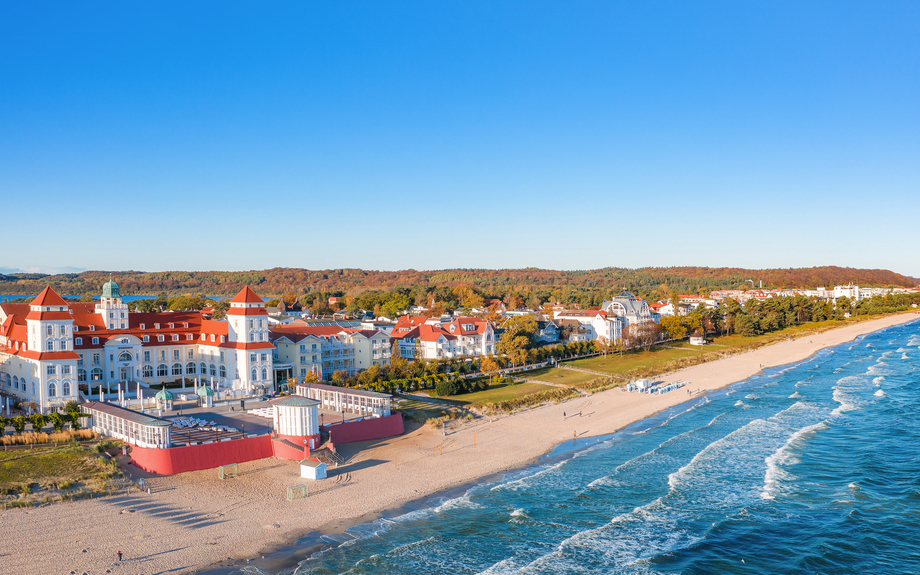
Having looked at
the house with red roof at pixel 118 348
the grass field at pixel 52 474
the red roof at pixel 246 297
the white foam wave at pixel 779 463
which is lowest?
the white foam wave at pixel 779 463

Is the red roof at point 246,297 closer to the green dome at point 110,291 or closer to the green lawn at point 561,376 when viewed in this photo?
the green dome at point 110,291

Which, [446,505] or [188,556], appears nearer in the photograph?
[188,556]

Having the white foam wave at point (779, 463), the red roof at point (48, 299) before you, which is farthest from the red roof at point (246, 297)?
the white foam wave at point (779, 463)

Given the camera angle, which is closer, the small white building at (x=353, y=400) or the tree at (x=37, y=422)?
the tree at (x=37, y=422)

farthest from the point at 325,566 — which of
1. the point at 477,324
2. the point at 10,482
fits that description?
the point at 477,324

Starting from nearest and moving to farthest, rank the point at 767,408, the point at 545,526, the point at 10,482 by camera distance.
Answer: the point at 545,526 < the point at 10,482 < the point at 767,408

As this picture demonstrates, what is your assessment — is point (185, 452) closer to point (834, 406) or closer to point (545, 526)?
point (545, 526)

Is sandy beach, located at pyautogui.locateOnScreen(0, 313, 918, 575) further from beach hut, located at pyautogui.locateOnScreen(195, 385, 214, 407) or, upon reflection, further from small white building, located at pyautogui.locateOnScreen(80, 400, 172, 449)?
beach hut, located at pyautogui.locateOnScreen(195, 385, 214, 407)
